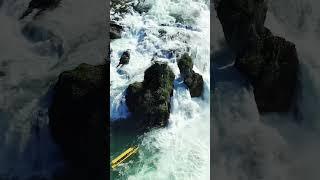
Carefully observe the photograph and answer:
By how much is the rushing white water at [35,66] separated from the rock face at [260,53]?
1.41 m

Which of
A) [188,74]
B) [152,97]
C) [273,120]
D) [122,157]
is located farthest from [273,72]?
[122,157]

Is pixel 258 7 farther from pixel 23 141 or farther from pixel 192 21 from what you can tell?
pixel 23 141

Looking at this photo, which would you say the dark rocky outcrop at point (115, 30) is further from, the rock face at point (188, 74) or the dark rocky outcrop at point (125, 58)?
the rock face at point (188, 74)

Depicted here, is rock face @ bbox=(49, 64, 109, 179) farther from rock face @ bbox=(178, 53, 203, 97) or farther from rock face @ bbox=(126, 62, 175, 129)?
rock face @ bbox=(178, 53, 203, 97)

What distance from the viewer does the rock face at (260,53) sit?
6344 mm

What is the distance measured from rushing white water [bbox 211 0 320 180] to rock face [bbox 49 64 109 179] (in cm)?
117

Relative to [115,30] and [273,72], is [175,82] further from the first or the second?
[273,72]

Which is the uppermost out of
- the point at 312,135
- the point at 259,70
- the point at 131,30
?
the point at 131,30

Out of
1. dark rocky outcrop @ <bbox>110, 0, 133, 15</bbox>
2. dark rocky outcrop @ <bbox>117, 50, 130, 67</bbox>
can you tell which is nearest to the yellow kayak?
dark rocky outcrop @ <bbox>117, 50, 130, 67</bbox>

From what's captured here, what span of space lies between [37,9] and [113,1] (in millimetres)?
736

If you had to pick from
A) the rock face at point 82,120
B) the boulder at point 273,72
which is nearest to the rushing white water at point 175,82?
the rock face at point 82,120

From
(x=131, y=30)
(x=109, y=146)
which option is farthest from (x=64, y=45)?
(x=109, y=146)

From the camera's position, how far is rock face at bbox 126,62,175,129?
5789 mm

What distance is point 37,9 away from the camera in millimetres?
5875
